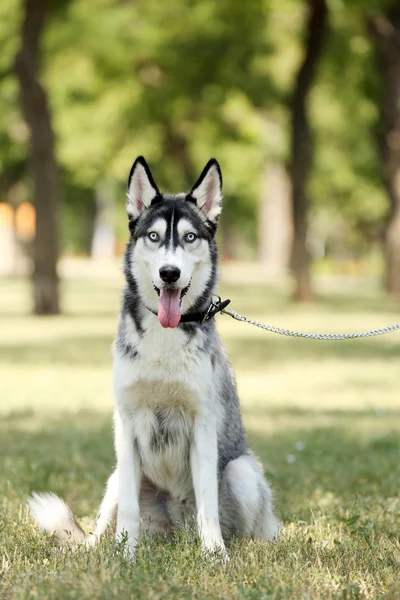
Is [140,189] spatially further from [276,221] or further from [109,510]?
[276,221]

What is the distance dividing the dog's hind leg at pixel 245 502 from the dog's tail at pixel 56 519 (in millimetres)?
795

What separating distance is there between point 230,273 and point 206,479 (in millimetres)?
39367

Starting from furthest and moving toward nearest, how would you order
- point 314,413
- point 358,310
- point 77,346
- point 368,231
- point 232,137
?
point 368,231 → point 232,137 → point 358,310 → point 77,346 → point 314,413

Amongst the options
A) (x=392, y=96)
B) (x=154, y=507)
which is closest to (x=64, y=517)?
(x=154, y=507)

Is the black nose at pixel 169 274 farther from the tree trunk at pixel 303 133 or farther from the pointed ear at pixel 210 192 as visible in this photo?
the tree trunk at pixel 303 133

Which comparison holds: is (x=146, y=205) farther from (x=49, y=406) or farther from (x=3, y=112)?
(x=3, y=112)

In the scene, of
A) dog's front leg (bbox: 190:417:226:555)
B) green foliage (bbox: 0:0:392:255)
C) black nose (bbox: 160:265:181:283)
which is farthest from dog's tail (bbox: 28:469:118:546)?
green foliage (bbox: 0:0:392:255)

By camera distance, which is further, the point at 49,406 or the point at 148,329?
the point at 49,406

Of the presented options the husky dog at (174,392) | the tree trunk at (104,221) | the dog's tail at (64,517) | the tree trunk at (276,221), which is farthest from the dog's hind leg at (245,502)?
the tree trunk at (104,221)

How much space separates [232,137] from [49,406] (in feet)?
80.1

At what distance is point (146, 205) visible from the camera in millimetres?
5059

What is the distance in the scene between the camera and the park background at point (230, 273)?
15.5ft

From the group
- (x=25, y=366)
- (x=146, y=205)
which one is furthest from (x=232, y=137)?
(x=146, y=205)

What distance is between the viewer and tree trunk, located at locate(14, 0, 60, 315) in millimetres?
21672
